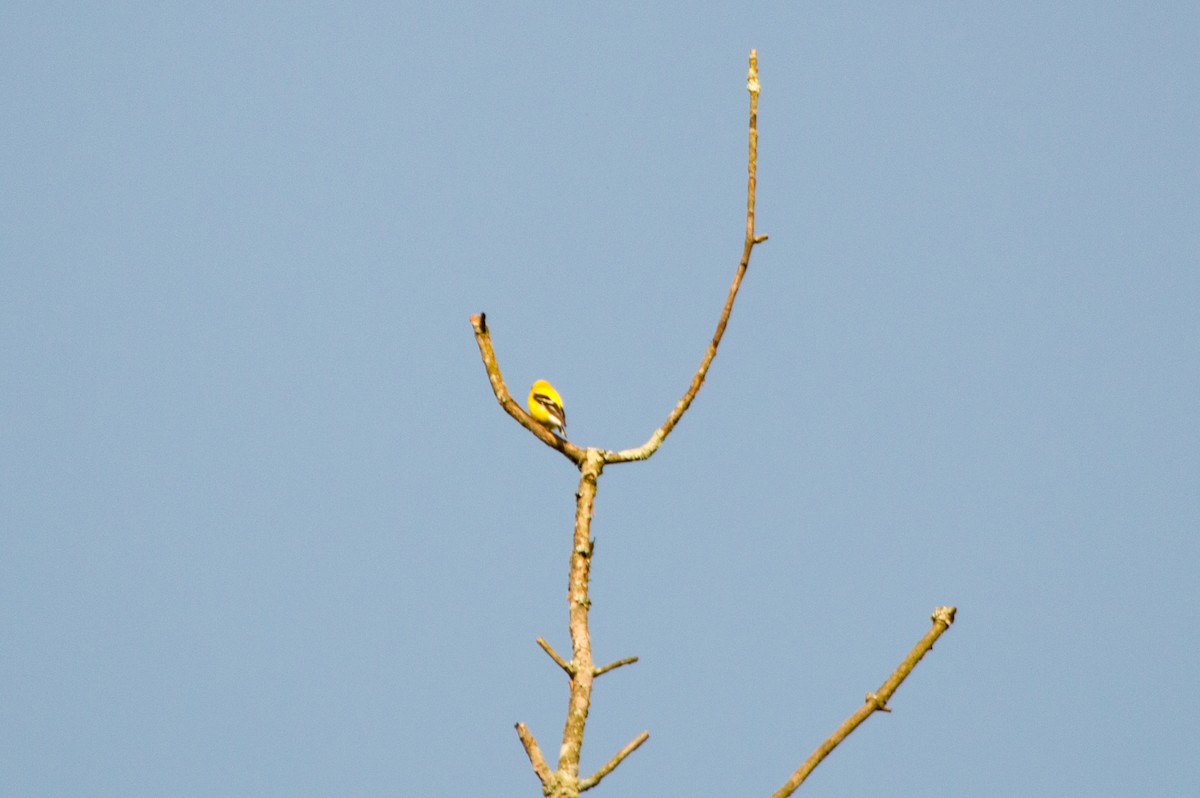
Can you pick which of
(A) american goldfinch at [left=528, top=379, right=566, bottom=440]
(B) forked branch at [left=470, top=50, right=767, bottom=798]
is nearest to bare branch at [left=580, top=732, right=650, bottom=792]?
(B) forked branch at [left=470, top=50, right=767, bottom=798]

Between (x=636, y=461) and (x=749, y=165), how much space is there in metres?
1.34

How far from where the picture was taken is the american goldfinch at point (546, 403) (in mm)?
13325

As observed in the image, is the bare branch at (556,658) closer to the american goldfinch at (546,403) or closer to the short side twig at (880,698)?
the short side twig at (880,698)

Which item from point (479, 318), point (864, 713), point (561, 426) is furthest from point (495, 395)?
point (561, 426)

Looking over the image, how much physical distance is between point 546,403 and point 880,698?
9.78m

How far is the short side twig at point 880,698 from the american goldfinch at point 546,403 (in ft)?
30.1

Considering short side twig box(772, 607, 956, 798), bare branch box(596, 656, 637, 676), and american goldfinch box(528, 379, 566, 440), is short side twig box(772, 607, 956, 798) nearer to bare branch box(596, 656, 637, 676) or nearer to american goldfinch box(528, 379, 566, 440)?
bare branch box(596, 656, 637, 676)

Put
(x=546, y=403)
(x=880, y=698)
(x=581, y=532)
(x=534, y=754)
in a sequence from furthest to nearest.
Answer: (x=546, y=403), (x=581, y=532), (x=534, y=754), (x=880, y=698)

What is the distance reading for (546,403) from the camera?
13.6 m

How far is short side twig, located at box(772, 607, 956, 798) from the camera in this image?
3.88 meters

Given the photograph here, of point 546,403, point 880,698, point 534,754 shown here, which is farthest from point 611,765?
point 546,403

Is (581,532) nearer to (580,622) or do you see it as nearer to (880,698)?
(580,622)

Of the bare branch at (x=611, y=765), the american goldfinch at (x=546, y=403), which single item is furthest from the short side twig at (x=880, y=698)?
the american goldfinch at (x=546, y=403)

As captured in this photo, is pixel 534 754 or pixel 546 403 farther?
pixel 546 403
